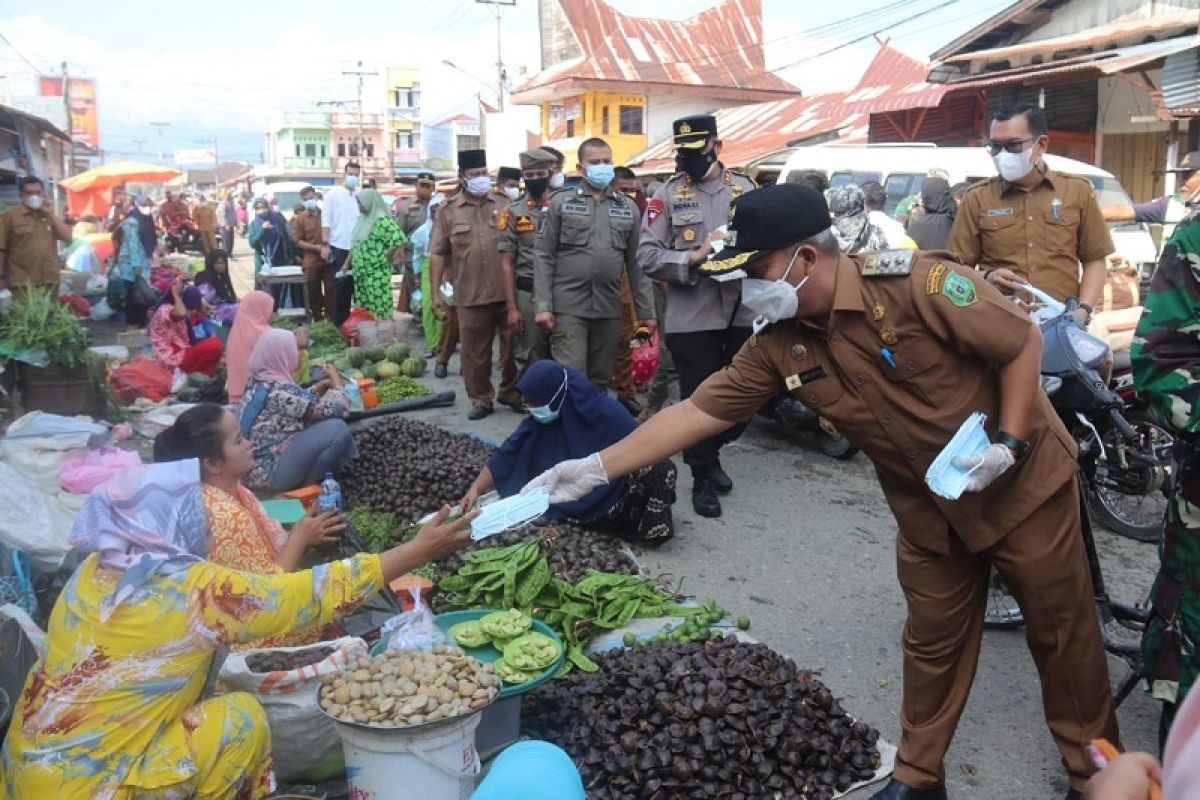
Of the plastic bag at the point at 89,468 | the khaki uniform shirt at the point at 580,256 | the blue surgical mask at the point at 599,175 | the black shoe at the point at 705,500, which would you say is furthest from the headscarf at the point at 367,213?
the black shoe at the point at 705,500

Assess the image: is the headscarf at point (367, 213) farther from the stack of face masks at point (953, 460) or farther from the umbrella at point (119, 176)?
the umbrella at point (119, 176)

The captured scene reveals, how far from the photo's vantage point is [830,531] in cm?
590

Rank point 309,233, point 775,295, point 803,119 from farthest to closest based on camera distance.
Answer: point 803,119 → point 309,233 → point 775,295

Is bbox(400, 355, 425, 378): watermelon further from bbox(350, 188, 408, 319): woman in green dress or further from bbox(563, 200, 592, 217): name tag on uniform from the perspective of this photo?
bbox(563, 200, 592, 217): name tag on uniform

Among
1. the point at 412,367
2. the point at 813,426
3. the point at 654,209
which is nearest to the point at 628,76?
the point at 412,367

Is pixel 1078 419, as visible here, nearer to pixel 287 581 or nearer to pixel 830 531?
pixel 830 531

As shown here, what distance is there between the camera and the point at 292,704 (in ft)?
10.9

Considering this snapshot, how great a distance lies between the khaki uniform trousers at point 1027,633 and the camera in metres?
2.93

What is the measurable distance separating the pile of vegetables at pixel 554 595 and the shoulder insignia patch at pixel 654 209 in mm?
2415

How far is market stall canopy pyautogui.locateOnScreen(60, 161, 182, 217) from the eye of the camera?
1025 inches

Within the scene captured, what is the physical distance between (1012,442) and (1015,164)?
283cm

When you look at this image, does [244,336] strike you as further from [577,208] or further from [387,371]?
[387,371]

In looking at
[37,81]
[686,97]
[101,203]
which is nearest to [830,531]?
[101,203]

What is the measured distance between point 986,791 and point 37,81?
5780cm
